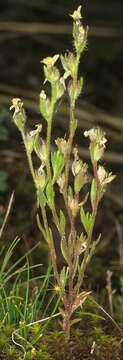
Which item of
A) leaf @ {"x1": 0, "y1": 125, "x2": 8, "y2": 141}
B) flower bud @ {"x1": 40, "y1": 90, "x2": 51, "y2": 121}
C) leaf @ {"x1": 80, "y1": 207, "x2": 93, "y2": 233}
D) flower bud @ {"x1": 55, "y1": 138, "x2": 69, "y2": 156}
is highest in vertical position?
leaf @ {"x1": 0, "y1": 125, "x2": 8, "y2": 141}

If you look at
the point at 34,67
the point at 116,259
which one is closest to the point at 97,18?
the point at 34,67

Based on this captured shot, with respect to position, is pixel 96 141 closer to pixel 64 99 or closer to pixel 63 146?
pixel 63 146

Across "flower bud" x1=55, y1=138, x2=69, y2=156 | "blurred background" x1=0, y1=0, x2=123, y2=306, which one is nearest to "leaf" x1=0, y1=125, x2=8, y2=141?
"blurred background" x1=0, y1=0, x2=123, y2=306

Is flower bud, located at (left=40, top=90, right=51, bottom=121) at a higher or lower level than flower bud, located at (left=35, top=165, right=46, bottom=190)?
higher

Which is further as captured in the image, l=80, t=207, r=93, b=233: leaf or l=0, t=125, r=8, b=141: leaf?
l=0, t=125, r=8, b=141: leaf

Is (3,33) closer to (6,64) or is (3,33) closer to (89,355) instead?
(6,64)

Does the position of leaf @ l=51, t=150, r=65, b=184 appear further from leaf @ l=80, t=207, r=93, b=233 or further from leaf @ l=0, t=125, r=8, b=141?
leaf @ l=0, t=125, r=8, b=141

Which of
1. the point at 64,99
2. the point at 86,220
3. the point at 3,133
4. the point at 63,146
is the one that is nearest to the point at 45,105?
the point at 63,146

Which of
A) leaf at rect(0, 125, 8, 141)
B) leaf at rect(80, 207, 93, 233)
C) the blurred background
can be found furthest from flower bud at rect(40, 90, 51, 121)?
leaf at rect(0, 125, 8, 141)

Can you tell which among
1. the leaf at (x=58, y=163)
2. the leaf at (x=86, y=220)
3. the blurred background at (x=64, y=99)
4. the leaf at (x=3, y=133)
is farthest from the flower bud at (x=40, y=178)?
the leaf at (x=3, y=133)
